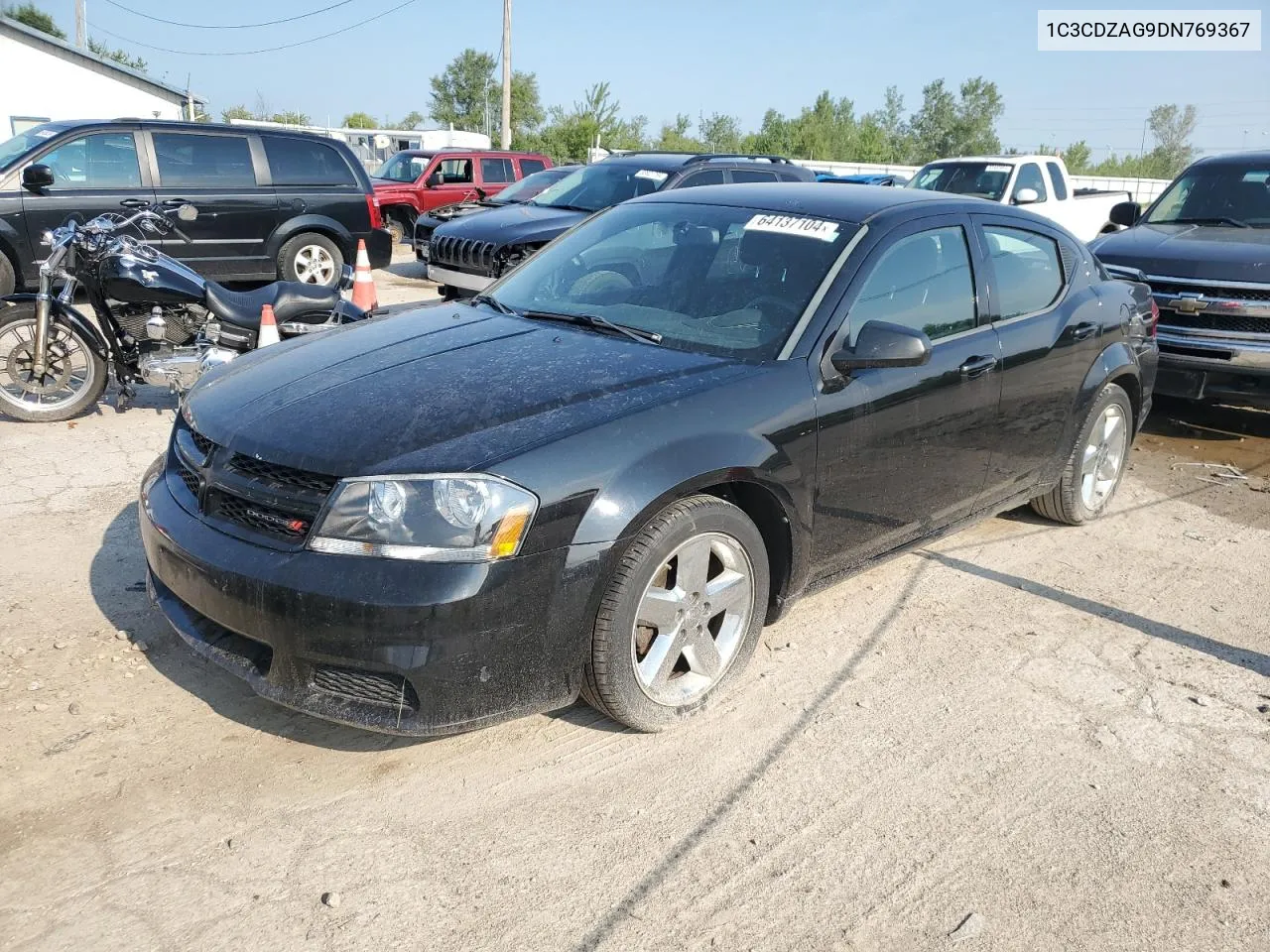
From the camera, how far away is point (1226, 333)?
7.04 m

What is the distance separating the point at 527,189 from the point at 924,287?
998cm

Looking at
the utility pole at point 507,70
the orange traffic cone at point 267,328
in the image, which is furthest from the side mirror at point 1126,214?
the utility pole at point 507,70

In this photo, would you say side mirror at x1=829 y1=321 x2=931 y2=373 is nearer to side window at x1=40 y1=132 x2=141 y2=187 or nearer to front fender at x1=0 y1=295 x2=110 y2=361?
front fender at x1=0 y1=295 x2=110 y2=361

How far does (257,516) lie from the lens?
2.96 meters

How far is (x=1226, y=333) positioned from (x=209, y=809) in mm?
7014

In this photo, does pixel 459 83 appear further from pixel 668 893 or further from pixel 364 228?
pixel 668 893

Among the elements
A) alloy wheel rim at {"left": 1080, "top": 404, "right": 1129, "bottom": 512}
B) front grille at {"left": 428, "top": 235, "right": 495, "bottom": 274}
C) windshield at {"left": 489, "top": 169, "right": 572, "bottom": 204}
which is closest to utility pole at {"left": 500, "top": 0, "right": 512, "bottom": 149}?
windshield at {"left": 489, "top": 169, "right": 572, "bottom": 204}

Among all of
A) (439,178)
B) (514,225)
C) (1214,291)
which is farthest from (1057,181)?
(439,178)

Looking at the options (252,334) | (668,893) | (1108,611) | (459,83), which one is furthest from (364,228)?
(459,83)

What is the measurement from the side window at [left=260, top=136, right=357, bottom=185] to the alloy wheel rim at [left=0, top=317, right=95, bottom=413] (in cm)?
452

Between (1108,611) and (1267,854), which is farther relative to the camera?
(1108,611)

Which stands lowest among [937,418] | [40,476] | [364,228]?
[40,476]

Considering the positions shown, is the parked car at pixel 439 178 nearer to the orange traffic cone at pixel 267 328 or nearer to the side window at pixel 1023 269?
the orange traffic cone at pixel 267 328

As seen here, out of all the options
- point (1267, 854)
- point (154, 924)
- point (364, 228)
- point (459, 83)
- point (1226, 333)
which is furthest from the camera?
point (459, 83)
